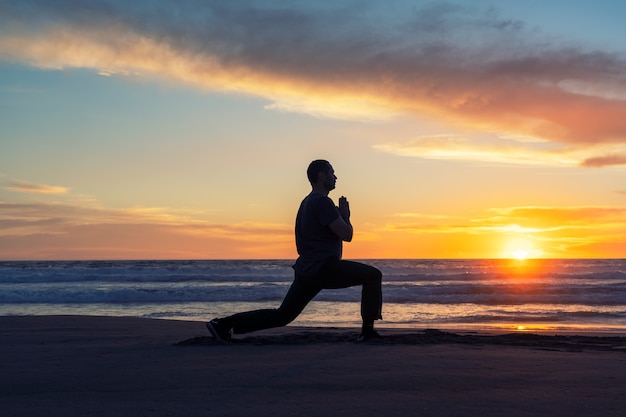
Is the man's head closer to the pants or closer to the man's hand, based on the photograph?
the man's hand

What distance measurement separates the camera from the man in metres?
5.82

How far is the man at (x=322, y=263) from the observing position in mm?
5824

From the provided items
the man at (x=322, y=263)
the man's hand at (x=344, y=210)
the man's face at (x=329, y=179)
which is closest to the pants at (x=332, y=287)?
the man at (x=322, y=263)

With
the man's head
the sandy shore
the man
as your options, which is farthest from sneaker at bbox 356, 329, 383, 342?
the man's head

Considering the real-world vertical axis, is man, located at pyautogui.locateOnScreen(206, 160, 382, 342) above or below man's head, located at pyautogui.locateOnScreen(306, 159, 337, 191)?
below

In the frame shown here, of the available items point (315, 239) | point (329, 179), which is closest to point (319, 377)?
point (315, 239)

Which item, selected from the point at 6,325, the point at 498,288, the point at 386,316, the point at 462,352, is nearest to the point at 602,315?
the point at 386,316

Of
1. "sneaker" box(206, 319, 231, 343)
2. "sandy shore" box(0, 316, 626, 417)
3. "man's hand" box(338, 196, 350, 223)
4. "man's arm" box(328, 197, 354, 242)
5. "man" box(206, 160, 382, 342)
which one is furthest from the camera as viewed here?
"sneaker" box(206, 319, 231, 343)

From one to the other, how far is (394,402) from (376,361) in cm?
130

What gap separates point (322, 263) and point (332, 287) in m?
0.24

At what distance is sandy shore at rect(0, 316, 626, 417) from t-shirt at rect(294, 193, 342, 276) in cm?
68

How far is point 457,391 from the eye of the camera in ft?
12.1

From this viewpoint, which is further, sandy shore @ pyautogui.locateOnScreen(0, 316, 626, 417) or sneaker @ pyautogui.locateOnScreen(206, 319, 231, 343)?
sneaker @ pyautogui.locateOnScreen(206, 319, 231, 343)

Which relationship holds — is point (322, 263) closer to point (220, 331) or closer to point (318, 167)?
point (318, 167)
